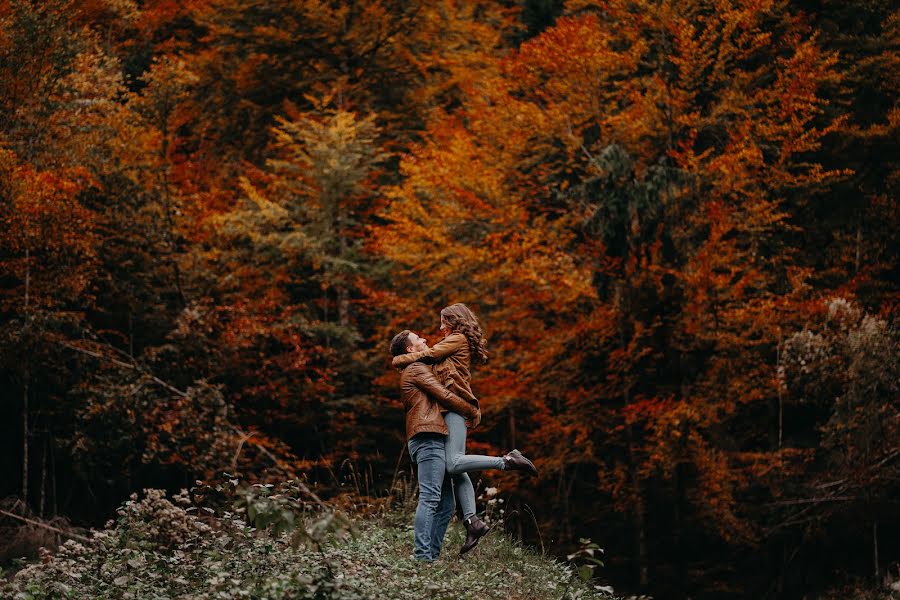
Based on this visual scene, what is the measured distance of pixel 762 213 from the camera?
56.2 ft

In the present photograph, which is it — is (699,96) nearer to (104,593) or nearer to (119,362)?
(119,362)

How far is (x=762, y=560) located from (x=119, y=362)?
13771 mm

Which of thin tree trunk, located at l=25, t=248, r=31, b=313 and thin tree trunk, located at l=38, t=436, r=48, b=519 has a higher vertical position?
thin tree trunk, located at l=25, t=248, r=31, b=313

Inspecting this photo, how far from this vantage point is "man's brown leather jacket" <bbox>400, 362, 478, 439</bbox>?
6.46 metres

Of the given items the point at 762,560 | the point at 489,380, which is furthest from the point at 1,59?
the point at 762,560

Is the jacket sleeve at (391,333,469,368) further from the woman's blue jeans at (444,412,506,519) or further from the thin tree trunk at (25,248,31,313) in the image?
the thin tree trunk at (25,248,31,313)

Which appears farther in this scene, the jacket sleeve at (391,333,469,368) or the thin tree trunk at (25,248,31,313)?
the thin tree trunk at (25,248,31,313)

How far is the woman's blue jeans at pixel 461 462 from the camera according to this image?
6484mm

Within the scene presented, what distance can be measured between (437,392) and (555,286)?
11.2 metres

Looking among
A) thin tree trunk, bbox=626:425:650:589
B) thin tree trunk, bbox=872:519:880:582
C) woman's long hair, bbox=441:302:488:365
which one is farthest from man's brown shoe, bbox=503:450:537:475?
thin tree trunk, bbox=872:519:880:582

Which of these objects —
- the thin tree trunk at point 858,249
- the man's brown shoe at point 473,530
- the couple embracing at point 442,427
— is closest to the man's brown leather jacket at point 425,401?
the couple embracing at point 442,427

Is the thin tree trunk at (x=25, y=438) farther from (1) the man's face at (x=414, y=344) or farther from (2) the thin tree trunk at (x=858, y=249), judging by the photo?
(2) the thin tree trunk at (x=858, y=249)

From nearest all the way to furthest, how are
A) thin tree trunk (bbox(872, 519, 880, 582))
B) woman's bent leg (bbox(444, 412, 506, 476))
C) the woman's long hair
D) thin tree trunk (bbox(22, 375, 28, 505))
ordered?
woman's bent leg (bbox(444, 412, 506, 476))
the woman's long hair
thin tree trunk (bbox(22, 375, 28, 505))
thin tree trunk (bbox(872, 519, 880, 582))

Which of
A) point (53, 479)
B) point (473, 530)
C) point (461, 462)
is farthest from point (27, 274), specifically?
point (473, 530)
